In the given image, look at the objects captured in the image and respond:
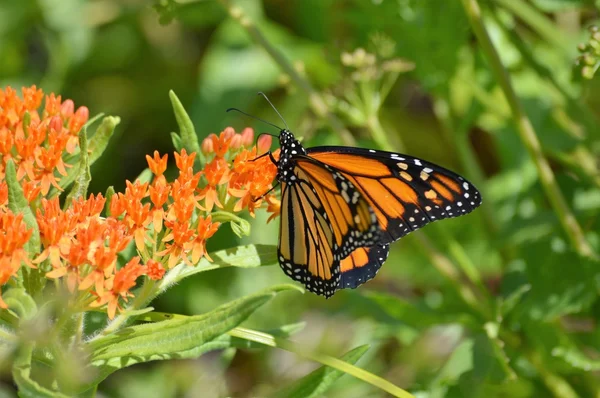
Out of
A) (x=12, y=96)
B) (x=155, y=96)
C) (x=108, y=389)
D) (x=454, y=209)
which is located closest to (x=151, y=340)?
(x=12, y=96)

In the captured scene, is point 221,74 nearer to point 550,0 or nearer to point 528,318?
point 550,0

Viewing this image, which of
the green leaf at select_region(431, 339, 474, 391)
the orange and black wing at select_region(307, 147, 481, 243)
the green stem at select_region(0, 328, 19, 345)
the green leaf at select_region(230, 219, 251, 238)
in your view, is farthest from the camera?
the green leaf at select_region(431, 339, 474, 391)

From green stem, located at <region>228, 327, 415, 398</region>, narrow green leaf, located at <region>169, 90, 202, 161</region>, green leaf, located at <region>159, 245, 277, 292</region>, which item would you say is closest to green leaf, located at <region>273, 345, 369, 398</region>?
green stem, located at <region>228, 327, 415, 398</region>

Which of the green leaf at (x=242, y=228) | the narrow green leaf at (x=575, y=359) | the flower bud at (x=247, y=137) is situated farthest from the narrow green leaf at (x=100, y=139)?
the narrow green leaf at (x=575, y=359)

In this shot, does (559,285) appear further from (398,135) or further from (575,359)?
(398,135)

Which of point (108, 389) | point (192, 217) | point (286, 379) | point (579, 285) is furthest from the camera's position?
point (108, 389)

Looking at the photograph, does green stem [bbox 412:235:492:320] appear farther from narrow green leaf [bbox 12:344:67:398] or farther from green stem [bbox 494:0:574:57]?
narrow green leaf [bbox 12:344:67:398]

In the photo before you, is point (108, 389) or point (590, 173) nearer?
point (590, 173)
